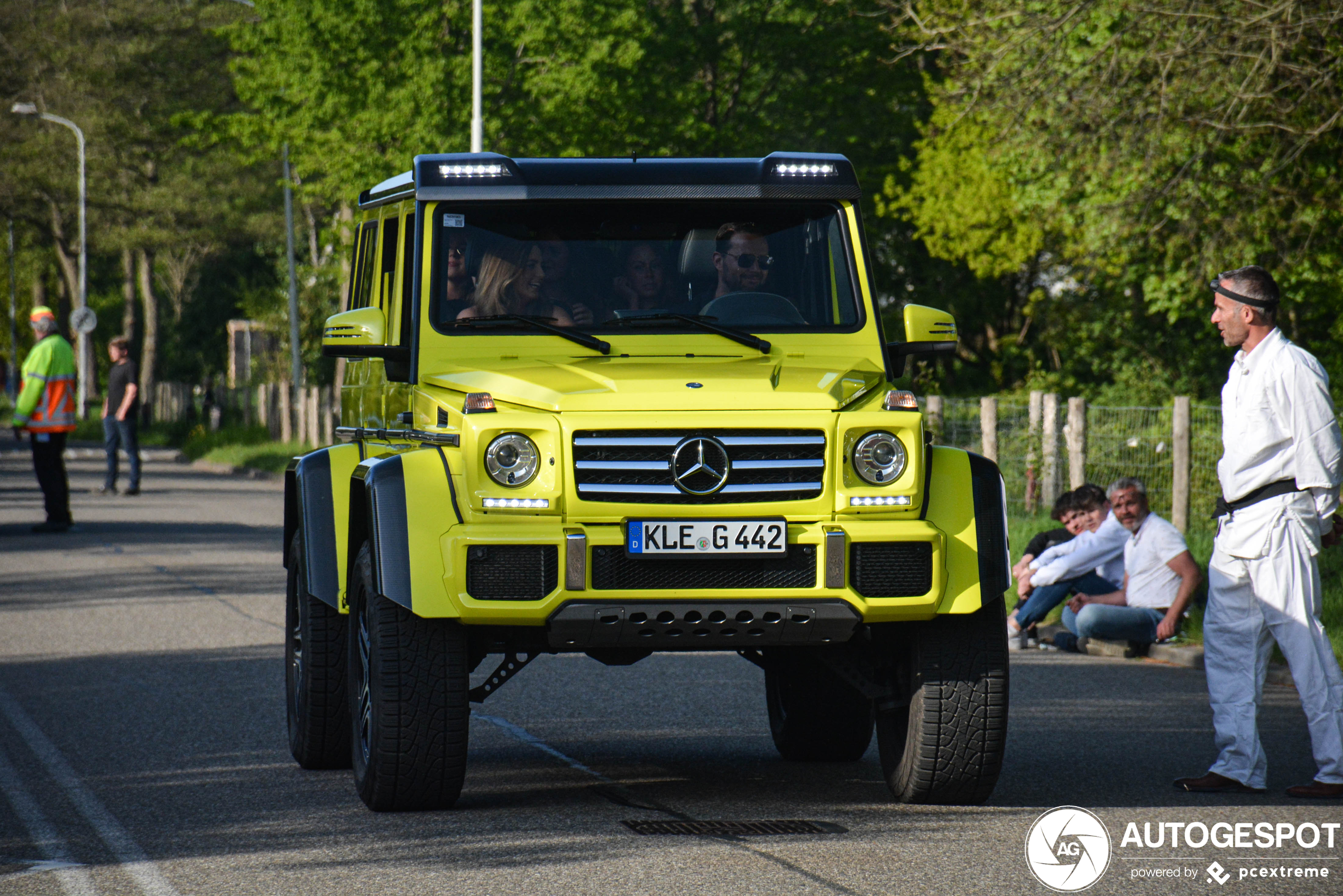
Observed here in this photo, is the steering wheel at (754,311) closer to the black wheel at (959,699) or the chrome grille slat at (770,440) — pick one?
the chrome grille slat at (770,440)

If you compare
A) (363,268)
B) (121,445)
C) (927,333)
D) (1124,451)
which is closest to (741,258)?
(927,333)

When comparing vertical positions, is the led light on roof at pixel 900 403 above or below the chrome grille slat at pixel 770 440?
above

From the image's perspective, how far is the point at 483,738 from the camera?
26.7 ft

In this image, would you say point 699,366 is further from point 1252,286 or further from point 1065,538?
point 1065,538

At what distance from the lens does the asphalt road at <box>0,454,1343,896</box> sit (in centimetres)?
559

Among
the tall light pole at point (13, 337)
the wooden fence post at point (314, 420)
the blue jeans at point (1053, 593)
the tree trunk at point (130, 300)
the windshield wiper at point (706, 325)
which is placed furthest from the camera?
the tall light pole at point (13, 337)

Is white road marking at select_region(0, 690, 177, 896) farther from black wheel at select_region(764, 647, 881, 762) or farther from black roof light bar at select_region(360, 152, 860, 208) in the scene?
black wheel at select_region(764, 647, 881, 762)

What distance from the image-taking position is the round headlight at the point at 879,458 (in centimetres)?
618

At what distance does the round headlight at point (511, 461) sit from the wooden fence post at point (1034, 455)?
43.4 ft

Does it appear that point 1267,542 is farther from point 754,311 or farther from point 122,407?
point 122,407

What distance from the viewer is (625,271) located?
23.0 ft

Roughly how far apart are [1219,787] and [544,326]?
3052 mm

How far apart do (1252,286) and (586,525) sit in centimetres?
277

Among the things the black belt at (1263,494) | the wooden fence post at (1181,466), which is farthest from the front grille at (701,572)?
the wooden fence post at (1181,466)
